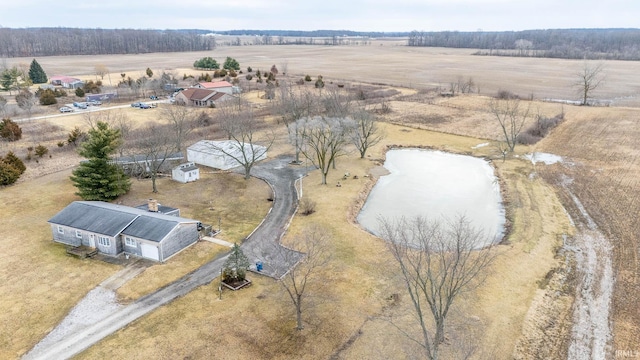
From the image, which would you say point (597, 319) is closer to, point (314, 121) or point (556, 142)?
point (314, 121)

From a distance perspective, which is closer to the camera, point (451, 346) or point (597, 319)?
point (451, 346)

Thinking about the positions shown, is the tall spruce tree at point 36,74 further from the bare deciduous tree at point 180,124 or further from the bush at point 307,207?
the bush at point 307,207

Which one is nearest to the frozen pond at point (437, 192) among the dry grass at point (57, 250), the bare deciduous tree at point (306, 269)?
the bare deciduous tree at point (306, 269)

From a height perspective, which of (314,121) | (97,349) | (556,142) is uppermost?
(314,121)

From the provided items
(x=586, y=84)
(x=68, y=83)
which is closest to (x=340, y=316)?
(x=586, y=84)

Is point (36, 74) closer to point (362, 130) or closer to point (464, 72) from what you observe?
point (362, 130)

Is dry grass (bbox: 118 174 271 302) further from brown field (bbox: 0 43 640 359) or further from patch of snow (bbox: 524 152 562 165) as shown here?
patch of snow (bbox: 524 152 562 165)

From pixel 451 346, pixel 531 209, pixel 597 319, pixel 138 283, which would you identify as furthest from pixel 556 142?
pixel 138 283

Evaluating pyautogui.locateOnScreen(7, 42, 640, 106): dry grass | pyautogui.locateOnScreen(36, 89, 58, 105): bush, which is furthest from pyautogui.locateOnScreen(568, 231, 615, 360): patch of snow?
pyautogui.locateOnScreen(36, 89, 58, 105): bush

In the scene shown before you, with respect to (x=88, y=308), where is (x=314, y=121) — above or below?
above
